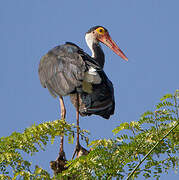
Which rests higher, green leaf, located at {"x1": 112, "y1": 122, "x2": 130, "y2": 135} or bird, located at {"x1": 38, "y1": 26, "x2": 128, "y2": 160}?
bird, located at {"x1": 38, "y1": 26, "x2": 128, "y2": 160}

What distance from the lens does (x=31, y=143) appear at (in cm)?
426

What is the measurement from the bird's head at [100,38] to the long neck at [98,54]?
115 millimetres

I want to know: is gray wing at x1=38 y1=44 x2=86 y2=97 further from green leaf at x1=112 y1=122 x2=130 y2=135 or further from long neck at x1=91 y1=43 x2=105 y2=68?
green leaf at x1=112 y1=122 x2=130 y2=135

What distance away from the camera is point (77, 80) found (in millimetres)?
5852

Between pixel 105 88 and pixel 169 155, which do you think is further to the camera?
pixel 105 88

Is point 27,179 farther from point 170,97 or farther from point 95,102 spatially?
point 95,102

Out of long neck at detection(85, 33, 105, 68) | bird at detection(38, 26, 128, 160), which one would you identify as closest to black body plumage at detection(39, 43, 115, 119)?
bird at detection(38, 26, 128, 160)

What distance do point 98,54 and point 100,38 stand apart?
588 mm

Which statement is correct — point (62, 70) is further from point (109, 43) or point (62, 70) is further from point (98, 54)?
point (109, 43)

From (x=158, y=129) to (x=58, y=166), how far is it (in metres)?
1.55

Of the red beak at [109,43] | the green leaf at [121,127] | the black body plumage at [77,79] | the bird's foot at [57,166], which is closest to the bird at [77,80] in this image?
the black body plumage at [77,79]

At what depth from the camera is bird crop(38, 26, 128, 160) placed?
5852 mm

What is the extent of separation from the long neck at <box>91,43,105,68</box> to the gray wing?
1.29 m

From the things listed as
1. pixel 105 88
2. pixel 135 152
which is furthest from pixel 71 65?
pixel 135 152
